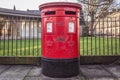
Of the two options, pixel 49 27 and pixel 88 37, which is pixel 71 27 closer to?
pixel 49 27

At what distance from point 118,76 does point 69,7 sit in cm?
207

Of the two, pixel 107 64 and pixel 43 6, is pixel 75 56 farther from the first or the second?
pixel 107 64

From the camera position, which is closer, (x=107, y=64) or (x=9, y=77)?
(x=9, y=77)

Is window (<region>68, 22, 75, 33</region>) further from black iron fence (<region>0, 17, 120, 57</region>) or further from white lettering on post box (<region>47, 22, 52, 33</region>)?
black iron fence (<region>0, 17, 120, 57</region>)

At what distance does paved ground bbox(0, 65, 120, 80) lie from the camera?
5.24 m

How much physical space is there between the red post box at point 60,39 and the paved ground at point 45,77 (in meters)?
0.28

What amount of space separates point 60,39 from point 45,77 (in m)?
1.02

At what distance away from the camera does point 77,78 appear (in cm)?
521

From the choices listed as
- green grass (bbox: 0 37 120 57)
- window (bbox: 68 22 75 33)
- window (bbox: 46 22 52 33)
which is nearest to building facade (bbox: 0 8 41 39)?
green grass (bbox: 0 37 120 57)

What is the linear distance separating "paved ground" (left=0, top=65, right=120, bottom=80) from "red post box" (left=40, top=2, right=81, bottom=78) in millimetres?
280

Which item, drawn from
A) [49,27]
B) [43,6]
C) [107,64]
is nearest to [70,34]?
[49,27]

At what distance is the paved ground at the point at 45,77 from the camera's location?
5.24 meters

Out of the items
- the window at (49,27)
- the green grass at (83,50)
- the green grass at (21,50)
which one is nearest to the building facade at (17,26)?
the green grass at (21,50)

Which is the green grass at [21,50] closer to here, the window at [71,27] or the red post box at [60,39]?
the red post box at [60,39]
